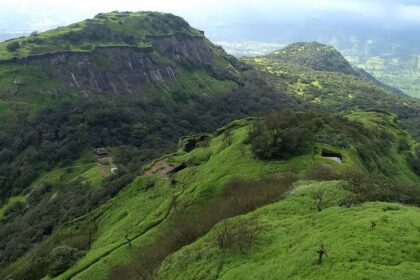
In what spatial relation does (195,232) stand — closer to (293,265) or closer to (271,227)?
(271,227)

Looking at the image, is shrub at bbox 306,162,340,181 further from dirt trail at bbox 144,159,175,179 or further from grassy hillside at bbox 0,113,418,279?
dirt trail at bbox 144,159,175,179

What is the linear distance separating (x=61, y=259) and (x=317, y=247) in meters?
39.3

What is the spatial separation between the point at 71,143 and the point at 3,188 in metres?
28.1

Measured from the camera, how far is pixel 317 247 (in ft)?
98.2

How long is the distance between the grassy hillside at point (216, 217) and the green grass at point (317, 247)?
10 centimetres

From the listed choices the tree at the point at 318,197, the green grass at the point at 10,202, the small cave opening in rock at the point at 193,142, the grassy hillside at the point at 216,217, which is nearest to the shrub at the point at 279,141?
the grassy hillside at the point at 216,217

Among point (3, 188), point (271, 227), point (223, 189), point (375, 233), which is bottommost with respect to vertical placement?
point (3, 188)

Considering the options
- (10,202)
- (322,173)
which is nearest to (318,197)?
(322,173)

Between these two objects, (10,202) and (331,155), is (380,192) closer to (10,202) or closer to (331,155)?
(331,155)

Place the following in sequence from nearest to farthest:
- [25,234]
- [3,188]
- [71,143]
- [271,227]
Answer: [271,227]
[25,234]
[3,188]
[71,143]

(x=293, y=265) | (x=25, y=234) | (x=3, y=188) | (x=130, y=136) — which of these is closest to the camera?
(x=293, y=265)

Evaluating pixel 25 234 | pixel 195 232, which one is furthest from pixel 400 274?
pixel 25 234

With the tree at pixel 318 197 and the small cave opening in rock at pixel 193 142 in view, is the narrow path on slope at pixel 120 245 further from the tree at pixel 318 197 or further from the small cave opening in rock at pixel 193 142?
the small cave opening in rock at pixel 193 142

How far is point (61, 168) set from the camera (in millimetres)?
156125
